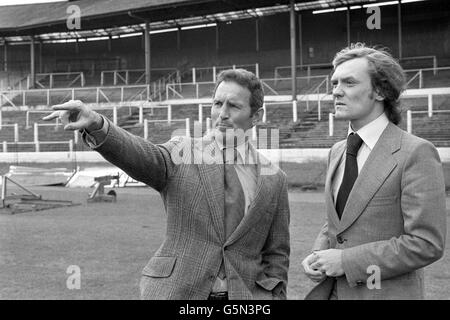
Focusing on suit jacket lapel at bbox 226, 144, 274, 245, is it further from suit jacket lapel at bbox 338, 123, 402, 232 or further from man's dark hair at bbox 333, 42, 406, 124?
man's dark hair at bbox 333, 42, 406, 124

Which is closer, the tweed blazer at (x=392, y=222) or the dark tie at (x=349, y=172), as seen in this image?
the tweed blazer at (x=392, y=222)

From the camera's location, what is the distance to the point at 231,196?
2.25m

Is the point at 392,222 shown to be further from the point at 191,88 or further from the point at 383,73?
the point at 191,88

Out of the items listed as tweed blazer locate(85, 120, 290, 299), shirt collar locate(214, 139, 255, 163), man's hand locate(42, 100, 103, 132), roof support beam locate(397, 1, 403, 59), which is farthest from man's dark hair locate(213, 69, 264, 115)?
roof support beam locate(397, 1, 403, 59)

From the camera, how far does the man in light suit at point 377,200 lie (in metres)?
2.04

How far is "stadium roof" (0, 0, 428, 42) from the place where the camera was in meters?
26.8

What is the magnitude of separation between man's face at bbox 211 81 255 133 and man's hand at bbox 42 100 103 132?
1.68ft

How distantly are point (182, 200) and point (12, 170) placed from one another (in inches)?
656

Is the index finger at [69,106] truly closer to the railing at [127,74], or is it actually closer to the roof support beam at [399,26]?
the roof support beam at [399,26]

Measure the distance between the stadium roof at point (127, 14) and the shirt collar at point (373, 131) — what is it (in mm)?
23742

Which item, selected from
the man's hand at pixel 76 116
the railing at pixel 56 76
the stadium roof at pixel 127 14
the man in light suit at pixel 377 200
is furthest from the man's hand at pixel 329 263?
the railing at pixel 56 76

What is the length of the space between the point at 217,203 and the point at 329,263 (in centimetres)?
48

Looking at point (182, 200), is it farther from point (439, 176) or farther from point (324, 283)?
point (439, 176)

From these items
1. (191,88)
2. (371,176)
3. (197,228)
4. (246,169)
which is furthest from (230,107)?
(191,88)
